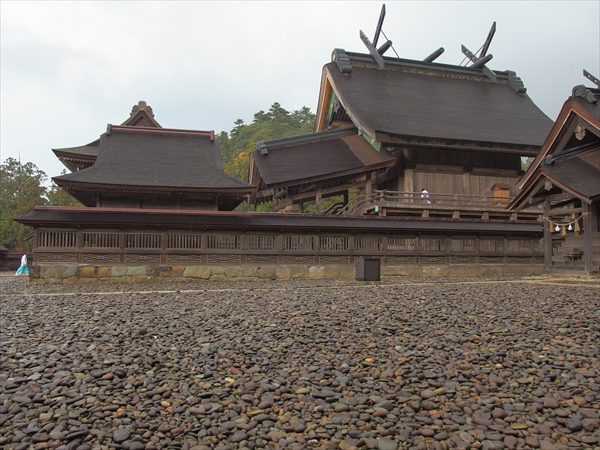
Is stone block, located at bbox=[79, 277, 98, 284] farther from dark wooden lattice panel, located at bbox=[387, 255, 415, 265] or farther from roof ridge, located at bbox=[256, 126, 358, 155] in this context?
dark wooden lattice panel, located at bbox=[387, 255, 415, 265]

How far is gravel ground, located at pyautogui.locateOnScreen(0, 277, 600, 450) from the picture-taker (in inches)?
121

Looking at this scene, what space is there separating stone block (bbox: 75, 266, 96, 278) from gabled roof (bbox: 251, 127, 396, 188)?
7226mm

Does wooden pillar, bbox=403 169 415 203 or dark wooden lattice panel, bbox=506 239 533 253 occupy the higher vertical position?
wooden pillar, bbox=403 169 415 203

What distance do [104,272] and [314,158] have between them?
10.2 metres

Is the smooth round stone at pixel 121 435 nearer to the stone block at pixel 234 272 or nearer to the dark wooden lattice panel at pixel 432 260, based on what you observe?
the stone block at pixel 234 272

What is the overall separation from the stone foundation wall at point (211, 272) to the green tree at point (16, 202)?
25050 millimetres

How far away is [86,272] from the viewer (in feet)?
45.3

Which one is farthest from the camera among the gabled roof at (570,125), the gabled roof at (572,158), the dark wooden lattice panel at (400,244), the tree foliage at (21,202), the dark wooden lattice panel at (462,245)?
the tree foliage at (21,202)

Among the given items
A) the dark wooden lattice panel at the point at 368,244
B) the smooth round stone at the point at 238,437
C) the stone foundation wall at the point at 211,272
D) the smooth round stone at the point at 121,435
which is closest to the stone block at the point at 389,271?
the stone foundation wall at the point at 211,272

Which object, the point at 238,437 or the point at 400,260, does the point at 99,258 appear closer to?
the point at 400,260

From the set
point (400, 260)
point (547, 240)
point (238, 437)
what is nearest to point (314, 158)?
point (400, 260)

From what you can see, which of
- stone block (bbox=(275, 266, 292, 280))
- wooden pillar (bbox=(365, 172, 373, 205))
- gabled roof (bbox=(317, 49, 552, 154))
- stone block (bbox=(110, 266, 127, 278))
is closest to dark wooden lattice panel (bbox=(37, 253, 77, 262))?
stone block (bbox=(110, 266, 127, 278))

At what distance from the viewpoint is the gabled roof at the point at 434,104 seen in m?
20.9

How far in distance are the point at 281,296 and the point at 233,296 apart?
106 cm
